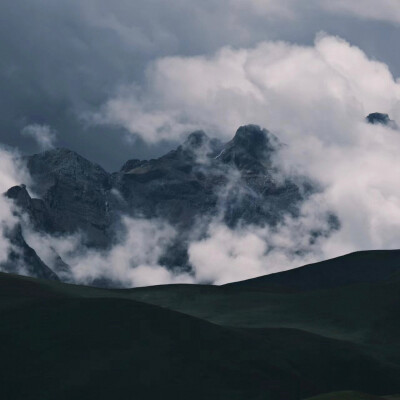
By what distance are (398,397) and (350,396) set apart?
25866 mm

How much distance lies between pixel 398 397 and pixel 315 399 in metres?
31.8

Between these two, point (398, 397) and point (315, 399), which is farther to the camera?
point (398, 397)

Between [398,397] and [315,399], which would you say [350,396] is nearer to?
[315,399]

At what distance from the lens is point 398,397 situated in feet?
616

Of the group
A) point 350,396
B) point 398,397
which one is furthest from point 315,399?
point 398,397

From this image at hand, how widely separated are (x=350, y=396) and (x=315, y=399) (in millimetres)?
6819

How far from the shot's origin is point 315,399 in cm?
16162

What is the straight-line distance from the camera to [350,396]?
6501 inches

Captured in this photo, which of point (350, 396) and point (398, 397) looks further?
point (398, 397)
